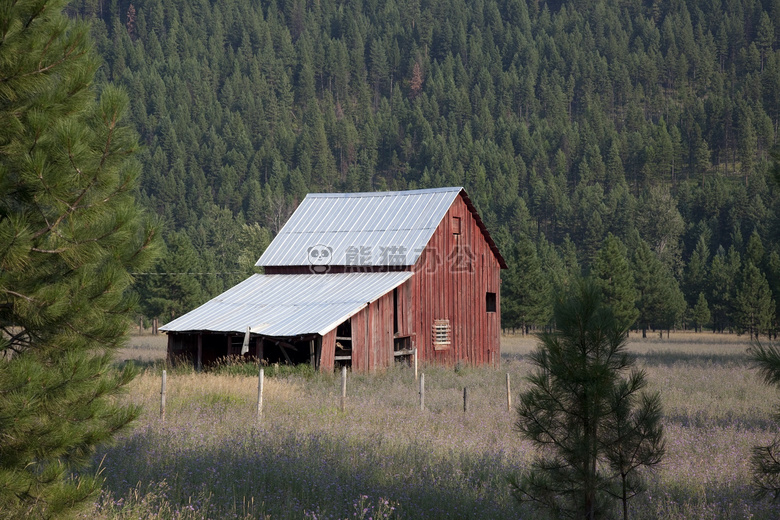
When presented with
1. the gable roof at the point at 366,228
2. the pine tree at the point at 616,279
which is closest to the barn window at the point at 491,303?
the gable roof at the point at 366,228

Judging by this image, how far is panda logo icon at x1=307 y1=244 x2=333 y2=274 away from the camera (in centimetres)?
3117

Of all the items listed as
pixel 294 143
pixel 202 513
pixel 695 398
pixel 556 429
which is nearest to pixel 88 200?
pixel 202 513

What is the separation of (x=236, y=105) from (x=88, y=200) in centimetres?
18523

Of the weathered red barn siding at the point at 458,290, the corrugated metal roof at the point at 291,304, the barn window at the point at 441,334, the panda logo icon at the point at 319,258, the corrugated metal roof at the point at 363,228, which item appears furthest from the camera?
the panda logo icon at the point at 319,258

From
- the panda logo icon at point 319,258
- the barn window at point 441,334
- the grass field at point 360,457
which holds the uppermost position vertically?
the panda logo icon at point 319,258

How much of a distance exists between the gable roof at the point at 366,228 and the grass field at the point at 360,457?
411 inches

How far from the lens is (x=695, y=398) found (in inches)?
790

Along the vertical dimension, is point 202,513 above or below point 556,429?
below

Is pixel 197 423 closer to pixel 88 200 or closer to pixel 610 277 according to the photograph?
pixel 88 200

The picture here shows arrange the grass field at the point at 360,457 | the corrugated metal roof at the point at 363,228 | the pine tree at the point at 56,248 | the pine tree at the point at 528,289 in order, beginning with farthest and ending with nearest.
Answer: the pine tree at the point at 528,289
the corrugated metal roof at the point at 363,228
the grass field at the point at 360,457
the pine tree at the point at 56,248

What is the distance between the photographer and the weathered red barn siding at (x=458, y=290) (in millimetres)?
28831

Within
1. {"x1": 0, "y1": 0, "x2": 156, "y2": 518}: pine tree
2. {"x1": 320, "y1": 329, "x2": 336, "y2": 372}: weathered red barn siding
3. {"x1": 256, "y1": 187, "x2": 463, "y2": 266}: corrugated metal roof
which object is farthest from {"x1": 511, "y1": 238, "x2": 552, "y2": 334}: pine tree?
{"x1": 0, "y1": 0, "x2": 156, "y2": 518}: pine tree

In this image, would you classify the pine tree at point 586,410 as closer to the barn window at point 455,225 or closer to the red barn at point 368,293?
the red barn at point 368,293

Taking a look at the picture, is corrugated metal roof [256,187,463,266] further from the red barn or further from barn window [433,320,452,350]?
barn window [433,320,452,350]
